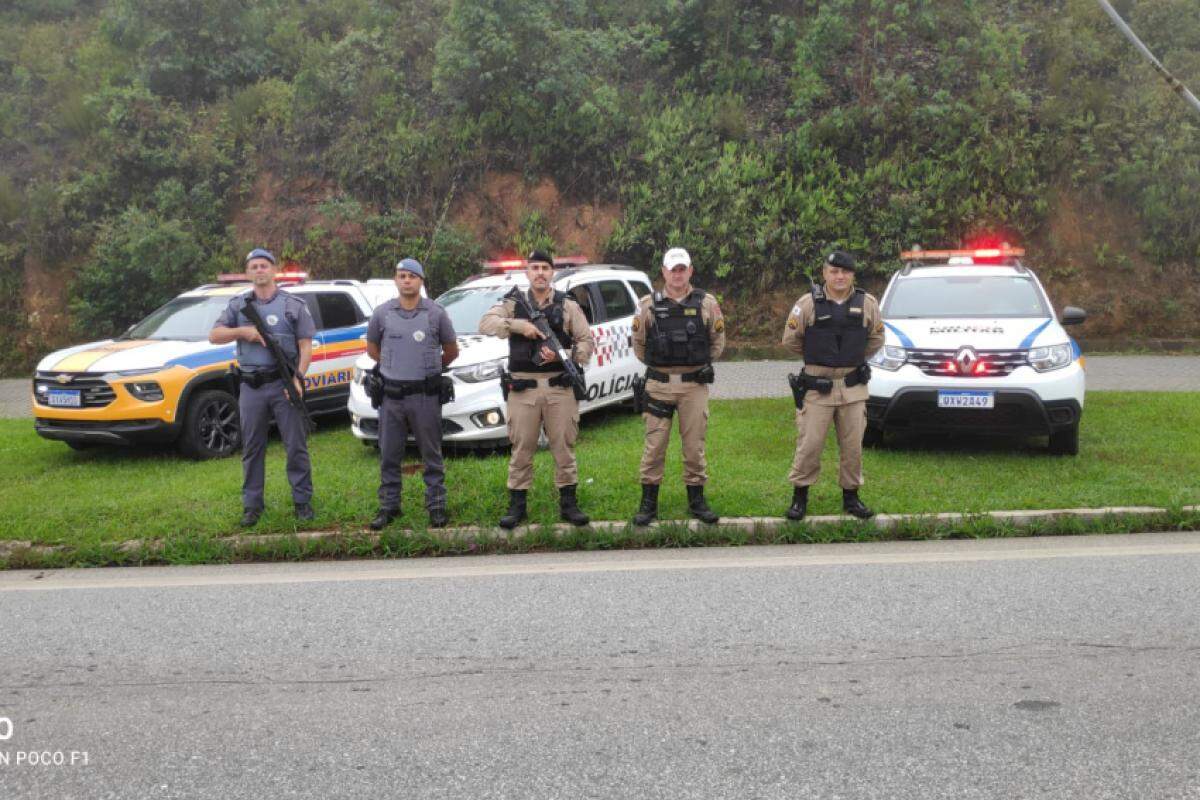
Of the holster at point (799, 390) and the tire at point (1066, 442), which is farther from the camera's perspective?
the tire at point (1066, 442)

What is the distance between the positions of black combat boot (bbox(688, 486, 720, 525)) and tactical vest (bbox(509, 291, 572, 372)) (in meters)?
1.28

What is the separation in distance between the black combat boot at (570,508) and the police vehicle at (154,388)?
344 centimetres

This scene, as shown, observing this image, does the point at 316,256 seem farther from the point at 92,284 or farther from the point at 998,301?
the point at 998,301

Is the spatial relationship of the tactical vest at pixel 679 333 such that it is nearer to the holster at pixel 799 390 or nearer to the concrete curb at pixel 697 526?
the holster at pixel 799 390

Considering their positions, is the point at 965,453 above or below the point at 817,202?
below

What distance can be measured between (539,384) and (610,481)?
4.45 ft

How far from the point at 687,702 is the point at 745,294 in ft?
44.4

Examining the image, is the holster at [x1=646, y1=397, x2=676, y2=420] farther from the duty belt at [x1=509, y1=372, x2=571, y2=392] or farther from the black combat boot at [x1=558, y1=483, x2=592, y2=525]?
the black combat boot at [x1=558, y1=483, x2=592, y2=525]

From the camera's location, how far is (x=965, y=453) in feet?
28.5

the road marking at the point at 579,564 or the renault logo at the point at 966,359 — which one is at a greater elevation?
the renault logo at the point at 966,359

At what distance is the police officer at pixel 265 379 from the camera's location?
23.0ft

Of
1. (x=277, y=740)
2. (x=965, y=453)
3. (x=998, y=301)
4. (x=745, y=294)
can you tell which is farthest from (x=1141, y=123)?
(x=277, y=740)

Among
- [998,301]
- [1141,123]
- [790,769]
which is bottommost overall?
[790,769]

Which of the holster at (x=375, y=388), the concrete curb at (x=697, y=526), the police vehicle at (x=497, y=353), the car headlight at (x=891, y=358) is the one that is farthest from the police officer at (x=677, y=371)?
the car headlight at (x=891, y=358)
